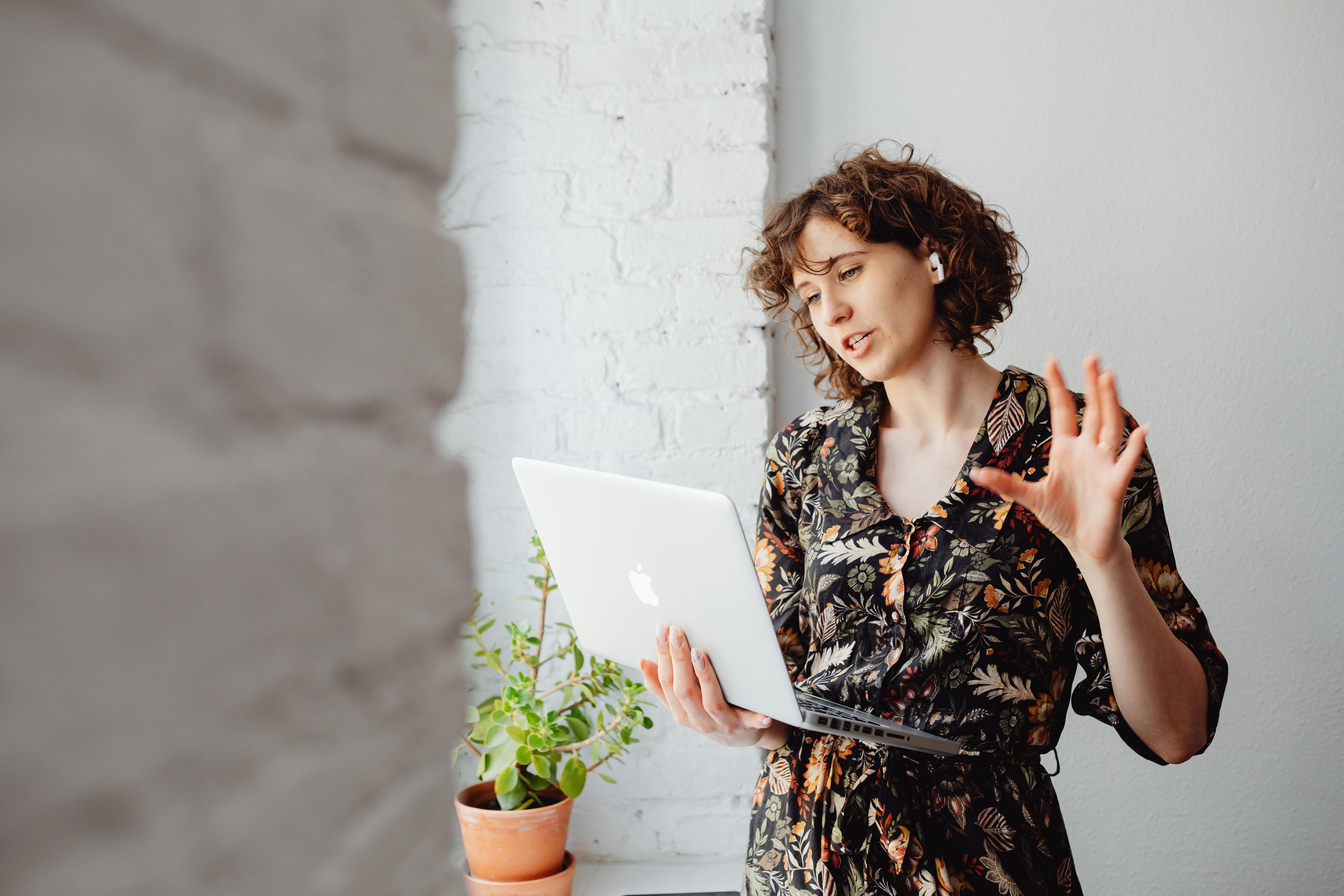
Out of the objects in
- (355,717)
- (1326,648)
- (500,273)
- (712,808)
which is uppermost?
(500,273)

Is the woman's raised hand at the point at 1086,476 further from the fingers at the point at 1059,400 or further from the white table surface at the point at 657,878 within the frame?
the white table surface at the point at 657,878

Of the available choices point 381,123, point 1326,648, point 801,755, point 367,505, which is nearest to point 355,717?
point 367,505

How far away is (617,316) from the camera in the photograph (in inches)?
66.1

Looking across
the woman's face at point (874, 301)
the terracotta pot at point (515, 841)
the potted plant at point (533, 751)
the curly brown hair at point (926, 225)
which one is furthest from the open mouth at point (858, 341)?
the terracotta pot at point (515, 841)

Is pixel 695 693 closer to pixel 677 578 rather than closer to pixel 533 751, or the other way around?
pixel 677 578

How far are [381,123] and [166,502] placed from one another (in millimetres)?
163

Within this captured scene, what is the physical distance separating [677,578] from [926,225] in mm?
627

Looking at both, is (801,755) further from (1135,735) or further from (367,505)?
(367,505)

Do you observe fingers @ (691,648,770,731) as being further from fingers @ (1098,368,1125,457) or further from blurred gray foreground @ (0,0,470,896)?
blurred gray foreground @ (0,0,470,896)

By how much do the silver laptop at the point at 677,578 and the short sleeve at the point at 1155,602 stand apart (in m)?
0.19

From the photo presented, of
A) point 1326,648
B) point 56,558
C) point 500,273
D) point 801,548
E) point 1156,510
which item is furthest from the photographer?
point 500,273

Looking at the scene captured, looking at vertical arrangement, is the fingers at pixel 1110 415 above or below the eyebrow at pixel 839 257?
below

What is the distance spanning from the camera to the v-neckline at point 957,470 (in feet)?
3.63

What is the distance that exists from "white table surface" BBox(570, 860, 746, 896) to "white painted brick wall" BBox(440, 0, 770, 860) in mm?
25
